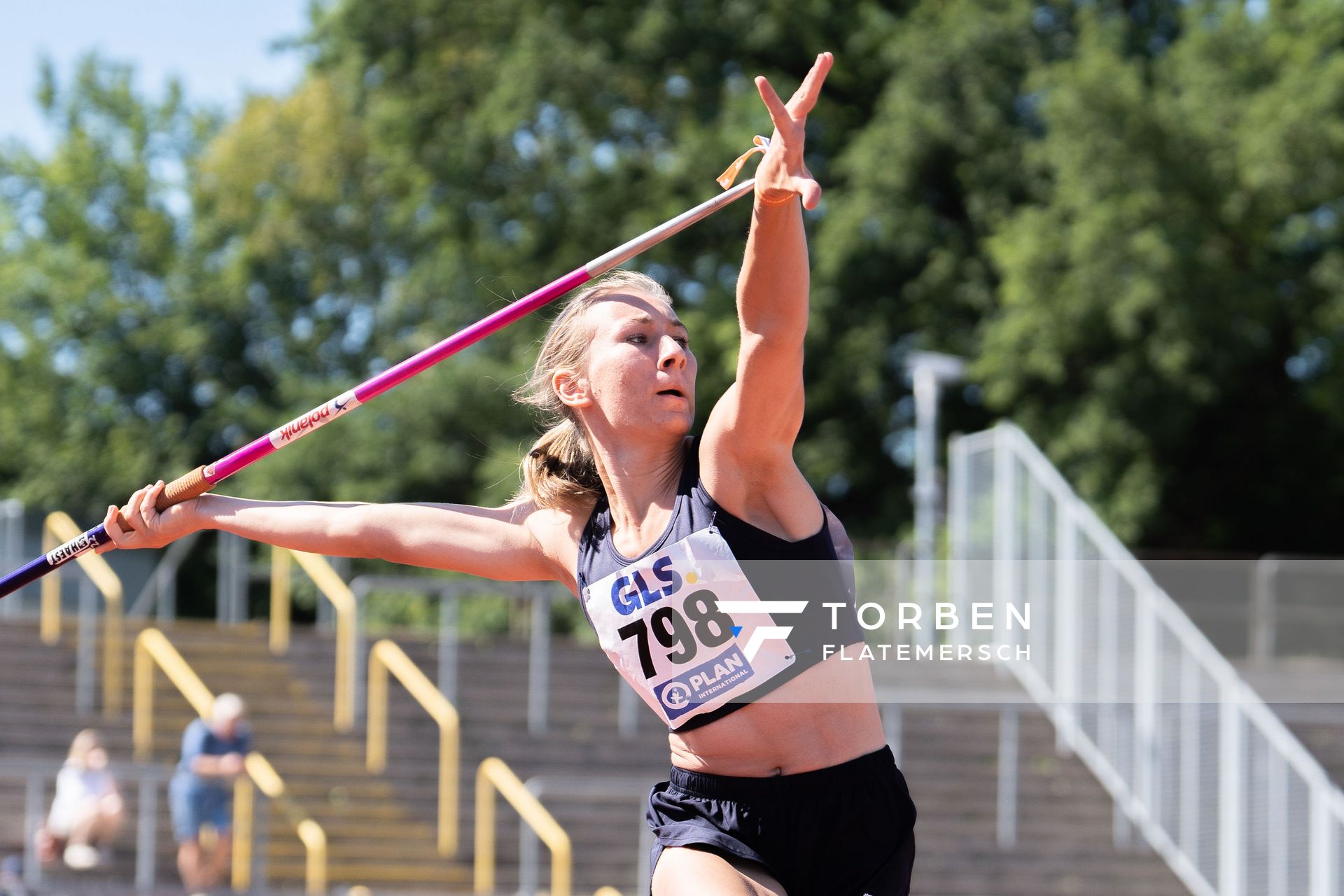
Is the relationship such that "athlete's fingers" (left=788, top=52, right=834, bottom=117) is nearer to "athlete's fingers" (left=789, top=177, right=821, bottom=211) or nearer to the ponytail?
"athlete's fingers" (left=789, top=177, right=821, bottom=211)

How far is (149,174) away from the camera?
124ft

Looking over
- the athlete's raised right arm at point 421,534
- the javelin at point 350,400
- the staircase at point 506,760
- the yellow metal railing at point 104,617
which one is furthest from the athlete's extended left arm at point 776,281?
the yellow metal railing at point 104,617

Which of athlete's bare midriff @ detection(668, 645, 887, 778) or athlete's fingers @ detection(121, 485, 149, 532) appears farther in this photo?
athlete's fingers @ detection(121, 485, 149, 532)

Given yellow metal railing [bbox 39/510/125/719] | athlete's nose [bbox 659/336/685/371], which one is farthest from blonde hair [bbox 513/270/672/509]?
yellow metal railing [bbox 39/510/125/719]

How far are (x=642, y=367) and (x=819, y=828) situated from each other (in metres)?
1.04

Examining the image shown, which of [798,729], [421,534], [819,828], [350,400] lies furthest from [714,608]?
[350,400]

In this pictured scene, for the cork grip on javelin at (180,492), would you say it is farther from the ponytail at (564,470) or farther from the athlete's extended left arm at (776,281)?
the athlete's extended left arm at (776,281)

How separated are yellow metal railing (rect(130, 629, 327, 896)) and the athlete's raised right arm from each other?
293 inches

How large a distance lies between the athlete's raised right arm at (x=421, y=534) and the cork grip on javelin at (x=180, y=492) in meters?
0.16

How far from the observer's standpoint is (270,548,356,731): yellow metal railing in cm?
1347

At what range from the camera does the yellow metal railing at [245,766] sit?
1120cm

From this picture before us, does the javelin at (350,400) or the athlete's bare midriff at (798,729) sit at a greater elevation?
the javelin at (350,400)

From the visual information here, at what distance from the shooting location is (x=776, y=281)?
3.09 metres

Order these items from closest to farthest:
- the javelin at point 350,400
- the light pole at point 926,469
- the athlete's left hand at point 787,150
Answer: the athlete's left hand at point 787,150
the javelin at point 350,400
the light pole at point 926,469
